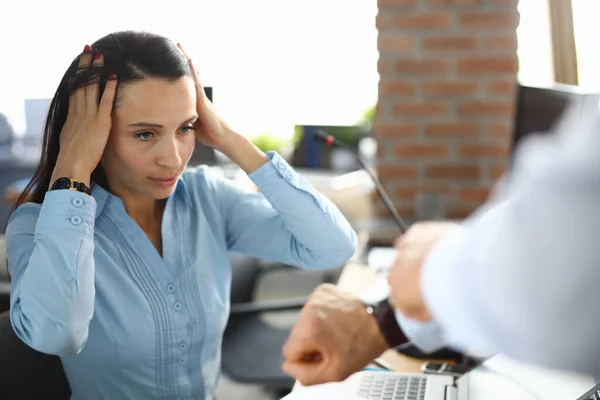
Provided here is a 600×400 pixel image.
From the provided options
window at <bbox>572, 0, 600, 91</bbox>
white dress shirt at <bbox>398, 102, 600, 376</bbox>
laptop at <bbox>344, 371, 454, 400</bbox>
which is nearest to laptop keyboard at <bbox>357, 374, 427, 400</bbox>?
laptop at <bbox>344, 371, 454, 400</bbox>

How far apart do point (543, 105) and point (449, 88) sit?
22.5 inches

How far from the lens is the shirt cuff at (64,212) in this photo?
0.65m

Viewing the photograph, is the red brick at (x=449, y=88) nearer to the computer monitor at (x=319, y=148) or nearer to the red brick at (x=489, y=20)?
the red brick at (x=489, y=20)

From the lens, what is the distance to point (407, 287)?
1.77 feet

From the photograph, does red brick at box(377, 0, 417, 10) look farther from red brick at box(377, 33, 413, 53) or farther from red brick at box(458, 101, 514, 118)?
red brick at box(458, 101, 514, 118)

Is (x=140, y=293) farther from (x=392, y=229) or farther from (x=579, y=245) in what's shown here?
(x=392, y=229)

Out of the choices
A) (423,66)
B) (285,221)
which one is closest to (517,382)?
(285,221)

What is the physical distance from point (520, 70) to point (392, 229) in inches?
21.3

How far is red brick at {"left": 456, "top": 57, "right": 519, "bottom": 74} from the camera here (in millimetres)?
1730

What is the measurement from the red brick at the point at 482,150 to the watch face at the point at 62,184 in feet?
4.34

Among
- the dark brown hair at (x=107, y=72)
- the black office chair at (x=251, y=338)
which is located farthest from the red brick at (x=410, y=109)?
the dark brown hair at (x=107, y=72)

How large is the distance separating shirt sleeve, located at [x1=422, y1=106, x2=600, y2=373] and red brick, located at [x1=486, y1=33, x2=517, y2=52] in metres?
1.34

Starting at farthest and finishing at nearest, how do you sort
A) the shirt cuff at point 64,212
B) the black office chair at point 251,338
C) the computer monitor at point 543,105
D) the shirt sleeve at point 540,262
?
the black office chair at point 251,338 → the computer monitor at point 543,105 → the shirt cuff at point 64,212 → the shirt sleeve at point 540,262

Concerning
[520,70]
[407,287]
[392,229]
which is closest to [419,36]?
[520,70]
